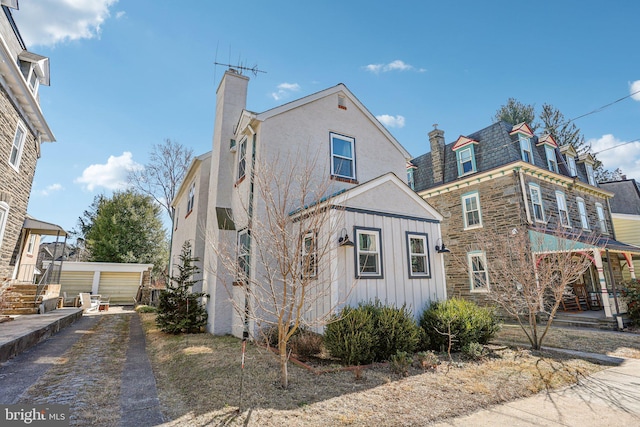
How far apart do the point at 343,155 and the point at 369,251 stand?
4.44 meters

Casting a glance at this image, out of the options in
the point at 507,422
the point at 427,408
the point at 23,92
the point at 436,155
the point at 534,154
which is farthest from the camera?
the point at 436,155

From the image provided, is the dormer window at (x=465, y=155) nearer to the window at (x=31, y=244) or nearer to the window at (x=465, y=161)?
the window at (x=465, y=161)

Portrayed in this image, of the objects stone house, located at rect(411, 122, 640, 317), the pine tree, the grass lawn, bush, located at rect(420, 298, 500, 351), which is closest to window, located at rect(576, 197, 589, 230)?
stone house, located at rect(411, 122, 640, 317)

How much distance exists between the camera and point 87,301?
18203mm

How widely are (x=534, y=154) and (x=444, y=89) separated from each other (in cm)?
668

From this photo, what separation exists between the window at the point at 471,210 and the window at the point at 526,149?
2907 millimetres

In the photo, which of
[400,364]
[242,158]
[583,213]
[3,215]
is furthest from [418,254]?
[3,215]

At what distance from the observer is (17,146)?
11.6 metres

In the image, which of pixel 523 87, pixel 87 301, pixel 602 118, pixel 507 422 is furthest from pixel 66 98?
pixel 602 118

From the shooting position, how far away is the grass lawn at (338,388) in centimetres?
379

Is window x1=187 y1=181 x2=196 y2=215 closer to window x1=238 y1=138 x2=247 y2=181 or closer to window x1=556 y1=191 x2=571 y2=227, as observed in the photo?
window x1=238 y1=138 x2=247 y2=181

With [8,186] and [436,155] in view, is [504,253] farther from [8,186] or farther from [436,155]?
[8,186]

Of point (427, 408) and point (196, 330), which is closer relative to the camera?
point (427, 408)

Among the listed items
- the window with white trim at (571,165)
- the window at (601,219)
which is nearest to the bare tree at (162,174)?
the window with white trim at (571,165)
